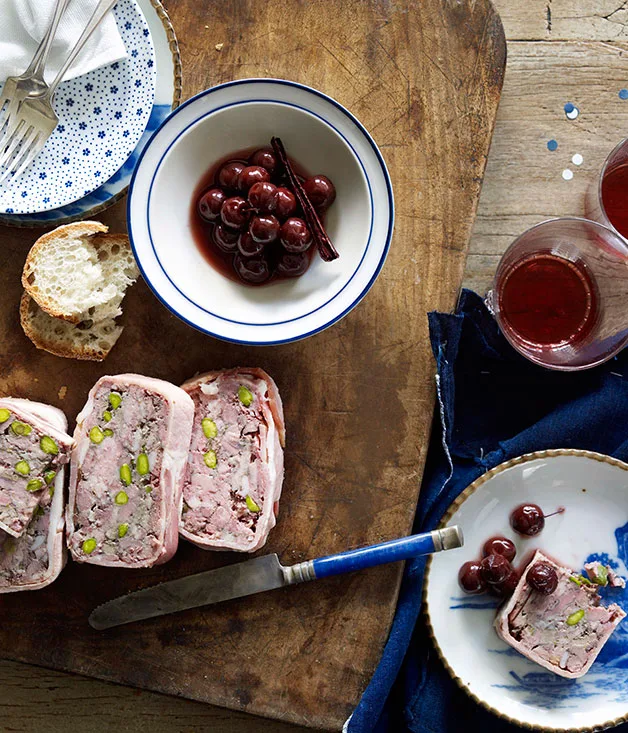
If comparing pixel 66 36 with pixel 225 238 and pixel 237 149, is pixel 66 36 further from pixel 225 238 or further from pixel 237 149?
pixel 225 238

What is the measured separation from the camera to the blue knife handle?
6.78 ft

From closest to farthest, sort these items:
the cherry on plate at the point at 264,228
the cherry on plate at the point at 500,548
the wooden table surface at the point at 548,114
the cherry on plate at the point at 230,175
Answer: the cherry on plate at the point at 264,228
the cherry on plate at the point at 230,175
the cherry on plate at the point at 500,548
the wooden table surface at the point at 548,114

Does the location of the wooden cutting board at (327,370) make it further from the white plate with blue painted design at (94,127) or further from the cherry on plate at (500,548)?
the cherry on plate at (500,548)

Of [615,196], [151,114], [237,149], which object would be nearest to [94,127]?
[151,114]

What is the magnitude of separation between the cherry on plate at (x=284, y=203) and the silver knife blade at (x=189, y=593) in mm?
1001

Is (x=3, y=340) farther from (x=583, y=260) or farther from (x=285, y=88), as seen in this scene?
(x=583, y=260)

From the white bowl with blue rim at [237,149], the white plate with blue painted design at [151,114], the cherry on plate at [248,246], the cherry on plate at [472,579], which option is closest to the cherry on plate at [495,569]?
the cherry on plate at [472,579]

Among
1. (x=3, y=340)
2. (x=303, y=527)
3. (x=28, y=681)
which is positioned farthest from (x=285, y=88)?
(x=28, y=681)

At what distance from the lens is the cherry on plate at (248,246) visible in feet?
6.35

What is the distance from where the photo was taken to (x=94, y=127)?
209 cm

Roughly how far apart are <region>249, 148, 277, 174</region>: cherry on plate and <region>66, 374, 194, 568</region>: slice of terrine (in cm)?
67

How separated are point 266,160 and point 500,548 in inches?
53.3

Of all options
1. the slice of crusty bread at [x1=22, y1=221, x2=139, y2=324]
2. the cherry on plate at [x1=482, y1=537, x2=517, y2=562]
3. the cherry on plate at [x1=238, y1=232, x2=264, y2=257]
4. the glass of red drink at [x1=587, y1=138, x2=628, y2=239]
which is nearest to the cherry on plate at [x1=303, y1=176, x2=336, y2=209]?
the cherry on plate at [x1=238, y1=232, x2=264, y2=257]

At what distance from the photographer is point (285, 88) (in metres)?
1.95
